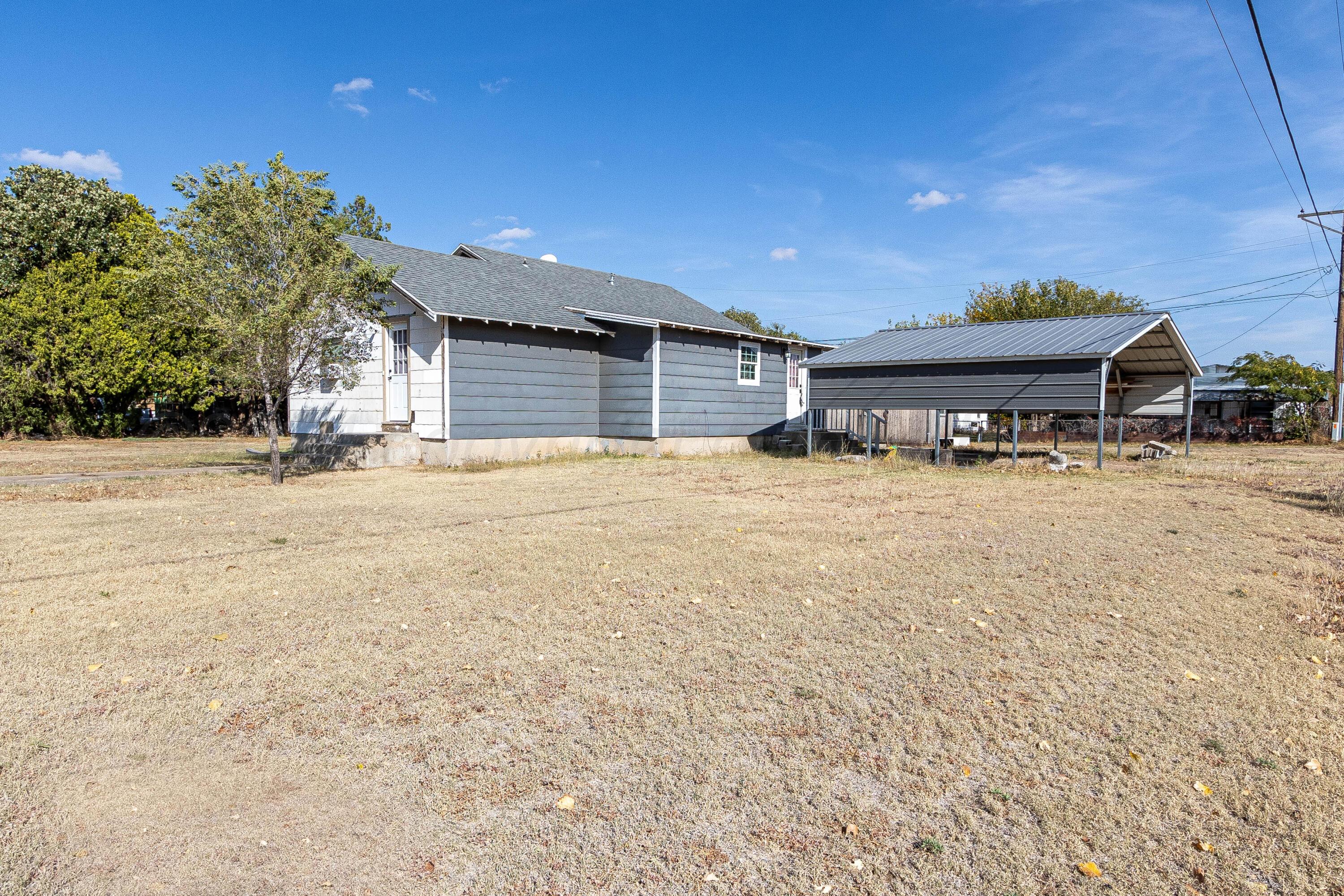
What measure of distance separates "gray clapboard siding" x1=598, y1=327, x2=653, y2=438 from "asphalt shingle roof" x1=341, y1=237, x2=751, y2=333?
1.97ft

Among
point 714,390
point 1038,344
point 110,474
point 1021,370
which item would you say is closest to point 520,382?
point 714,390

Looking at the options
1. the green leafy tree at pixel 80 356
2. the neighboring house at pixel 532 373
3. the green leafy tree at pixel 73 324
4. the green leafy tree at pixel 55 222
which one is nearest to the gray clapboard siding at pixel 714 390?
the neighboring house at pixel 532 373

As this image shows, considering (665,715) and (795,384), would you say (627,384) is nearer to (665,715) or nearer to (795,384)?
(795,384)

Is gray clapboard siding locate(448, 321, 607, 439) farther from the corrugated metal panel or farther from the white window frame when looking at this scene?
the corrugated metal panel

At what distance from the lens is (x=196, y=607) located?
5.54 m

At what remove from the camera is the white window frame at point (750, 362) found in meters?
21.8

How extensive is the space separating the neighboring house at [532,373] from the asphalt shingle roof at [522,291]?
0.06 m

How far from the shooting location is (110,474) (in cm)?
1402

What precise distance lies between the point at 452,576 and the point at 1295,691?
558 centimetres

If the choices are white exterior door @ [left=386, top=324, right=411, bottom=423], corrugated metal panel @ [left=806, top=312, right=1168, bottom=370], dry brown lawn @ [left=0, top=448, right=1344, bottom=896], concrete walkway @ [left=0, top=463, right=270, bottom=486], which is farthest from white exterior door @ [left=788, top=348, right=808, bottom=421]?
dry brown lawn @ [left=0, top=448, right=1344, bottom=896]

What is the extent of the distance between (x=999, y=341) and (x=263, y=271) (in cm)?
1516

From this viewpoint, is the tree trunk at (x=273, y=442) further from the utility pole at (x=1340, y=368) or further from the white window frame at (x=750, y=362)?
the utility pole at (x=1340, y=368)

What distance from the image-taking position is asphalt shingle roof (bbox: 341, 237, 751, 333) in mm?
17062

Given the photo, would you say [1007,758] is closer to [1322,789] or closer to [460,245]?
[1322,789]
